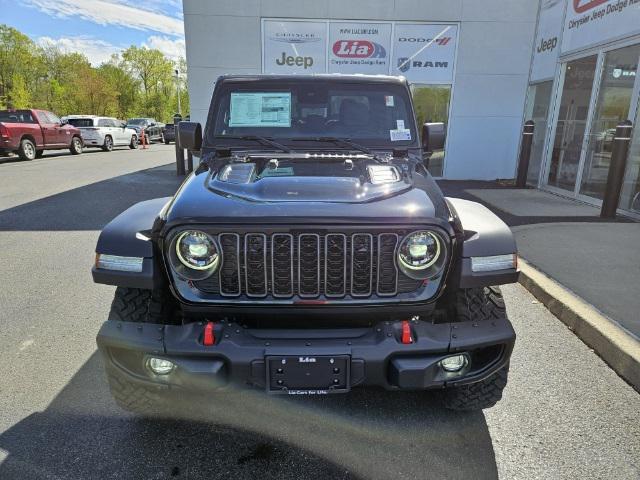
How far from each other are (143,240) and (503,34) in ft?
36.2

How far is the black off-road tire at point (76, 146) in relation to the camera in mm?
19472

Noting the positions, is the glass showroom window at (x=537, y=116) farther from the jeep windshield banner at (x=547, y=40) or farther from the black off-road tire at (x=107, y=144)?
the black off-road tire at (x=107, y=144)

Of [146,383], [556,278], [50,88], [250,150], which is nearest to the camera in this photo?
[146,383]

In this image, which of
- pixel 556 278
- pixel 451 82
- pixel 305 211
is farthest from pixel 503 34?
pixel 305 211

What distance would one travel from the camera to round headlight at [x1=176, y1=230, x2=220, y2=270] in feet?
6.95

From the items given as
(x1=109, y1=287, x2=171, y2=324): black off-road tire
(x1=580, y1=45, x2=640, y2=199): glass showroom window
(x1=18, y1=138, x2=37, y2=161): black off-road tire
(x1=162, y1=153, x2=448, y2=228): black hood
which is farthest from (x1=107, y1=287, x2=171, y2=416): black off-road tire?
(x1=18, y1=138, x2=37, y2=161): black off-road tire

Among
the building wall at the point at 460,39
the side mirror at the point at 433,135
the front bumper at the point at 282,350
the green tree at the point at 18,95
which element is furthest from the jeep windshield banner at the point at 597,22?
the green tree at the point at 18,95

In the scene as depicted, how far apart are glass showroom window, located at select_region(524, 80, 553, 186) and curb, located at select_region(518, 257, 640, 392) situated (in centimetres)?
696

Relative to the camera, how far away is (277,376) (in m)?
2.03

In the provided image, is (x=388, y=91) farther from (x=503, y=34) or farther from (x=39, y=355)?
(x=503, y=34)

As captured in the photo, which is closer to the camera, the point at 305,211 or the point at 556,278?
the point at 305,211

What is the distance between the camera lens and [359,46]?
10883 mm

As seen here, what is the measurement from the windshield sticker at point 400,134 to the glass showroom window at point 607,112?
6.02 m

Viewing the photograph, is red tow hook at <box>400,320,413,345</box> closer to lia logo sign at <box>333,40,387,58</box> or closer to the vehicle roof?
the vehicle roof
